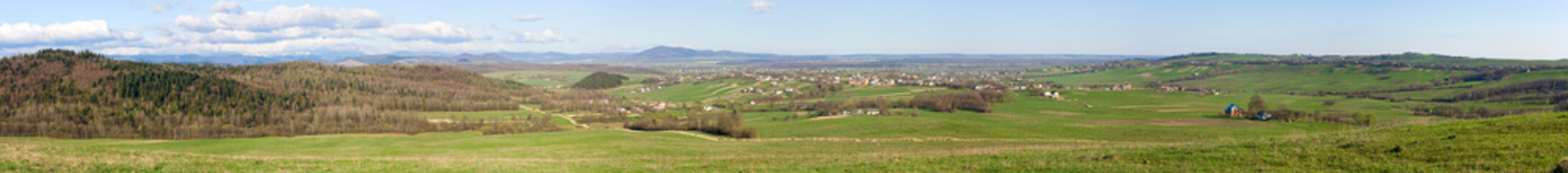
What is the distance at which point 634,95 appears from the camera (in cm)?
17362

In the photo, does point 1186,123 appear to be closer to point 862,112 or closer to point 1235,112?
point 1235,112

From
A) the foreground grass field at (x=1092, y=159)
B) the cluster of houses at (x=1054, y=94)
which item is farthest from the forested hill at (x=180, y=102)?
the cluster of houses at (x=1054, y=94)

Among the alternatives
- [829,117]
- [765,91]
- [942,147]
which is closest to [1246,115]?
[829,117]

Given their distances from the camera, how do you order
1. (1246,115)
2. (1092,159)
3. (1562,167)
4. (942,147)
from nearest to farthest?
(1562,167) → (1092,159) → (942,147) → (1246,115)

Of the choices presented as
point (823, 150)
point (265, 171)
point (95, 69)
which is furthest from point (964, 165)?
point (95, 69)

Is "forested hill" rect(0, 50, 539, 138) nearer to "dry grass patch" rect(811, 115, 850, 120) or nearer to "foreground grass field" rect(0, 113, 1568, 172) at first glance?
"dry grass patch" rect(811, 115, 850, 120)

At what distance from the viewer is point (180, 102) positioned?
319ft

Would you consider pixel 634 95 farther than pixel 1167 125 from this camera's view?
Yes

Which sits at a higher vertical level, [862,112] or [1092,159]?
[1092,159]

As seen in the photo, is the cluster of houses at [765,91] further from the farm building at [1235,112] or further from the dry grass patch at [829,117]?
the farm building at [1235,112]

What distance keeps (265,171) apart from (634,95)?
14958 cm

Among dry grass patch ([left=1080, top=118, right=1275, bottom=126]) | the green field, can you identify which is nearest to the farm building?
the green field

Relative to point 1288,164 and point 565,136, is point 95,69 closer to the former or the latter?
point 565,136

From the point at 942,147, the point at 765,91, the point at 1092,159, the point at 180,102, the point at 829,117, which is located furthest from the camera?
the point at 765,91
